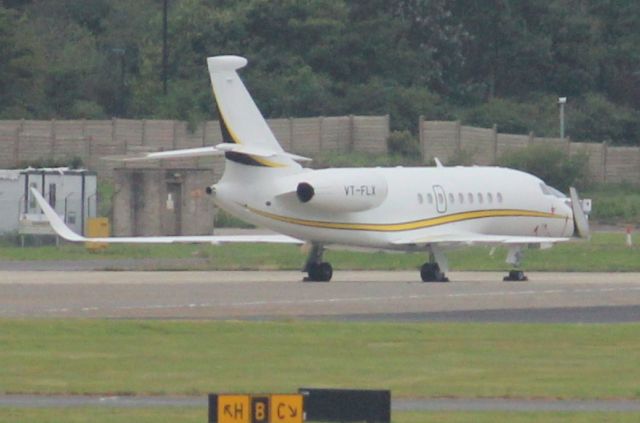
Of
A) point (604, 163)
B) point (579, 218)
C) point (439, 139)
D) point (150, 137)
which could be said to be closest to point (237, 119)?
point (579, 218)

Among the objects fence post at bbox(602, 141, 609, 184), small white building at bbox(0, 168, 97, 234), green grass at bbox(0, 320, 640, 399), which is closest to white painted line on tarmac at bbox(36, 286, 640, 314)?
green grass at bbox(0, 320, 640, 399)

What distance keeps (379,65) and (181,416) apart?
2881 inches

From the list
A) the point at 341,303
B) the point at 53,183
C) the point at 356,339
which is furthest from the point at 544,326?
the point at 53,183

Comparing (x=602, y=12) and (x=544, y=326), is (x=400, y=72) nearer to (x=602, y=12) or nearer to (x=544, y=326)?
(x=602, y=12)

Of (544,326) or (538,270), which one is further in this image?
(538,270)

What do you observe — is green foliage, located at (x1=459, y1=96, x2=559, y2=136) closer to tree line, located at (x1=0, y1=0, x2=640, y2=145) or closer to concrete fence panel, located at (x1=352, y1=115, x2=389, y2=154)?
tree line, located at (x1=0, y1=0, x2=640, y2=145)

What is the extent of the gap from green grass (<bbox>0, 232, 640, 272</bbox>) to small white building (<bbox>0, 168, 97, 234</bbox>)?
192 centimetres

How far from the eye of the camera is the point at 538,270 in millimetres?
43250

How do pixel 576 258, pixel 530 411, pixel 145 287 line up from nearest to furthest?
pixel 530 411 < pixel 145 287 < pixel 576 258

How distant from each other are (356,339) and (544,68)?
68.2m

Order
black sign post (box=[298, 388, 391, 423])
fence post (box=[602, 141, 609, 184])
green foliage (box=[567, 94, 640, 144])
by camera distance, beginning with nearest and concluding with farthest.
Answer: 1. black sign post (box=[298, 388, 391, 423])
2. fence post (box=[602, 141, 609, 184])
3. green foliage (box=[567, 94, 640, 144])

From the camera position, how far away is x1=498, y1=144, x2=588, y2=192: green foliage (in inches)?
2638

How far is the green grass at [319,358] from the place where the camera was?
1919cm

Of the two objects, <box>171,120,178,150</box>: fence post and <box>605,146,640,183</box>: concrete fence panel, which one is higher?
<box>171,120,178,150</box>: fence post
